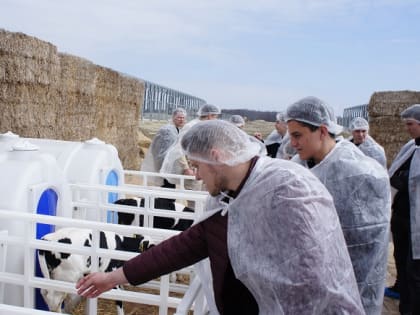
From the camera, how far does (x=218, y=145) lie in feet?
5.06

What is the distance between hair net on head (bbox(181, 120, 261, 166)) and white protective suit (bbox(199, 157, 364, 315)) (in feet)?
0.28

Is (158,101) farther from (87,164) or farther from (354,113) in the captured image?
(87,164)

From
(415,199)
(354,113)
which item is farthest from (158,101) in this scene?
(415,199)

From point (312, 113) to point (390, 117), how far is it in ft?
30.2

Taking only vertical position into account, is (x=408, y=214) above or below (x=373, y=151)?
below

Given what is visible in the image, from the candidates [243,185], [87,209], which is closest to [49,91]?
[87,209]

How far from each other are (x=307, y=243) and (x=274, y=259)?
0.12m

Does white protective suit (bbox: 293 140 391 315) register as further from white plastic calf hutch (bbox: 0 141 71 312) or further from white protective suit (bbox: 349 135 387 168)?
white protective suit (bbox: 349 135 387 168)

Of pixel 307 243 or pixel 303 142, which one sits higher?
pixel 303 142

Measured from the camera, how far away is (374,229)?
7.53ft

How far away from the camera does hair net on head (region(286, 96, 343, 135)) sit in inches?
88.4

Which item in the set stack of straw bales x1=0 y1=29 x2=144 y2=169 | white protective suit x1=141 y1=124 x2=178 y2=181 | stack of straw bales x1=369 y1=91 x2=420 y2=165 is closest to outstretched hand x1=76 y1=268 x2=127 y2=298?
white protective suit x1=141 y1=124 x2=178 y2=181

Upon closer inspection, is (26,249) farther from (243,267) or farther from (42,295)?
(243,267)

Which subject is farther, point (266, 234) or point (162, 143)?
point (162, 143)
